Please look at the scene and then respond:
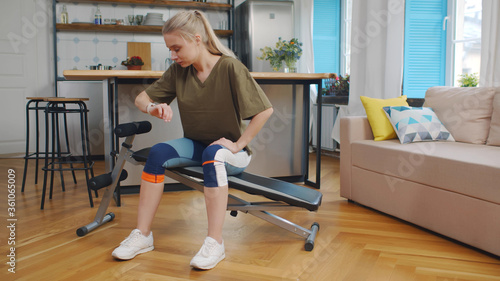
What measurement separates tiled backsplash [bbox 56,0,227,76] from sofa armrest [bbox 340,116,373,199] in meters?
3.21

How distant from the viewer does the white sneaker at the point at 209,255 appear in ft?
5.98

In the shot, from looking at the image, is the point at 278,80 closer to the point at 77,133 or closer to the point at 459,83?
the point at 459,83

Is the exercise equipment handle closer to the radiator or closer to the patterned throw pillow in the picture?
the patterned throw pillow

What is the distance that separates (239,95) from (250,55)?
132 inches

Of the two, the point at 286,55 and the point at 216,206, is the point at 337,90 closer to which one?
the point at 286,55

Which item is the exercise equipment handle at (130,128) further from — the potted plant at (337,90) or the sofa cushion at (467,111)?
the potted plant at (337,90)

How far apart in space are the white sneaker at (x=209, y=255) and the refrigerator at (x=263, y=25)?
11.6ft

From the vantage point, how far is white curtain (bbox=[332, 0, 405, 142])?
12.6ft

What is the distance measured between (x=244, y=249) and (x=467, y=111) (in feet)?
5.62

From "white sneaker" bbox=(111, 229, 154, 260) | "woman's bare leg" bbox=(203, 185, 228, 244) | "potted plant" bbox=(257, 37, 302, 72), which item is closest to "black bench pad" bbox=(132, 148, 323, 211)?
"woman's bare leg" bbox=(203, 185, 228, 244)

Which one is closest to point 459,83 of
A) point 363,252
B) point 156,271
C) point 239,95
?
point 363,252

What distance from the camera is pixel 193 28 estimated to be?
199 centimetres

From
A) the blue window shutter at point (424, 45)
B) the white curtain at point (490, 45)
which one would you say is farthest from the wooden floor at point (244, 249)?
the blue window shutter at point (424, 45)

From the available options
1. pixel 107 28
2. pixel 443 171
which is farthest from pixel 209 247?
pixel 107 28
